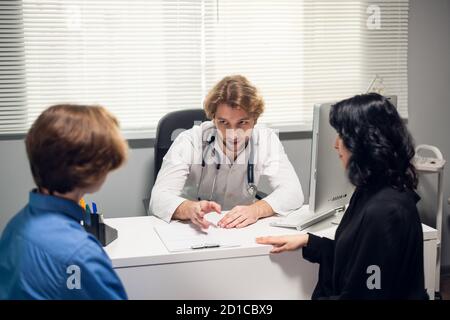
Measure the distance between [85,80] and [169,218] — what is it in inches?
46.6

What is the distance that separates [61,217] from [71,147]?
0.14 meters

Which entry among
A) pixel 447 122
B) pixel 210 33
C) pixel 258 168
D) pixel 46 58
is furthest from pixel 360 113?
pixel 447 122

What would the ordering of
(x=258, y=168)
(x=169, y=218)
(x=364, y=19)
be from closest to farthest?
1. (x=169, y=218)
2. (x=258, y=168)
3. (x=364, y=19)

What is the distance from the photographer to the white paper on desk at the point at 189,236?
1.60 m

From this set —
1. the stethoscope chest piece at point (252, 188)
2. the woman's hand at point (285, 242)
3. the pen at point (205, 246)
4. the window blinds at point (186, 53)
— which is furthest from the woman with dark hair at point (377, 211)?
the window blinds at point (186, 53)

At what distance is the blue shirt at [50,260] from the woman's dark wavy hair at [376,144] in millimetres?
719

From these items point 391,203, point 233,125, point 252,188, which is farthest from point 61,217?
point 252,188

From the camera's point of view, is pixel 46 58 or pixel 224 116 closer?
pixel 224 116

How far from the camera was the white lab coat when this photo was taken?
2.03 m

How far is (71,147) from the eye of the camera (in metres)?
1.04

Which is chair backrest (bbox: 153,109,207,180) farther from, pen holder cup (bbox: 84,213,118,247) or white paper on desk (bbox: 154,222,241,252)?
pen holder cup (bbox: 84,213,118,247)

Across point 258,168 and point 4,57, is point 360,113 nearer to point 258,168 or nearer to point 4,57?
point 258,168

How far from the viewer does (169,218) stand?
73.9 inches
